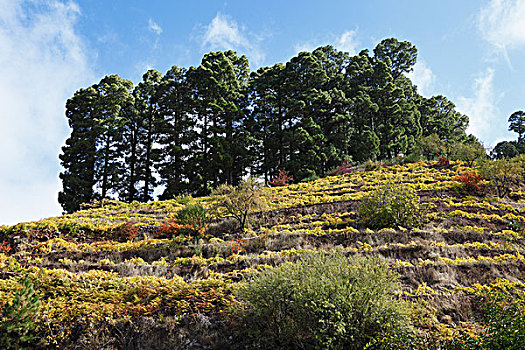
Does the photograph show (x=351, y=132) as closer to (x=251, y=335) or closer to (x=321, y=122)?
(x=321, y=122)

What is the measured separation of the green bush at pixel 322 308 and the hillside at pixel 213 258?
0.70 metres

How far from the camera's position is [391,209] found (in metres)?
11.1

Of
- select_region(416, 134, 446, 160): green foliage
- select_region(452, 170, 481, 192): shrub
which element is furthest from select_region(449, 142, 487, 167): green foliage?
select_region(452, 170, 481, 192): shrub

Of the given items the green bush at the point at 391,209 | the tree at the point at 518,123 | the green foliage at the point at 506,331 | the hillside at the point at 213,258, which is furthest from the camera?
the tree at the point at 518,123

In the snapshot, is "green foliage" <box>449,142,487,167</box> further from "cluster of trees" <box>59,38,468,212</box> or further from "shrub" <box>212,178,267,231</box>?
"shrub" <box>212,178,267,231</box>

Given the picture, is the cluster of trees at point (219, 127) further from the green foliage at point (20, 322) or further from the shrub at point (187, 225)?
the green foliage at point (20, 322)

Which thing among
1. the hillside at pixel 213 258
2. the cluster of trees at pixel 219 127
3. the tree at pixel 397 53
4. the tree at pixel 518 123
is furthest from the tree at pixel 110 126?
the tree at pixel 518 123

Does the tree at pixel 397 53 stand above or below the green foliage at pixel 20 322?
above

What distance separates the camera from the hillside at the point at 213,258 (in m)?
5.38

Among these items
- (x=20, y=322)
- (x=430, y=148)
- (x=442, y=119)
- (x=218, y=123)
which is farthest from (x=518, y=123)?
(x=20, y=322)

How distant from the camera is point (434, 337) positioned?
4.51 metres

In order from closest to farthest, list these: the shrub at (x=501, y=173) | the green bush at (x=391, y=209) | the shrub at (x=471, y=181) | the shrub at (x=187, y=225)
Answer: the green bush at (x=391, y=209), the shrub at (x=187, y=225), the shrub at (x=501, y=173), the shrub at (x=471, y=181)

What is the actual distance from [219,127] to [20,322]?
2117 cm

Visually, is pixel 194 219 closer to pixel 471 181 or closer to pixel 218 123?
pixel 471 181
